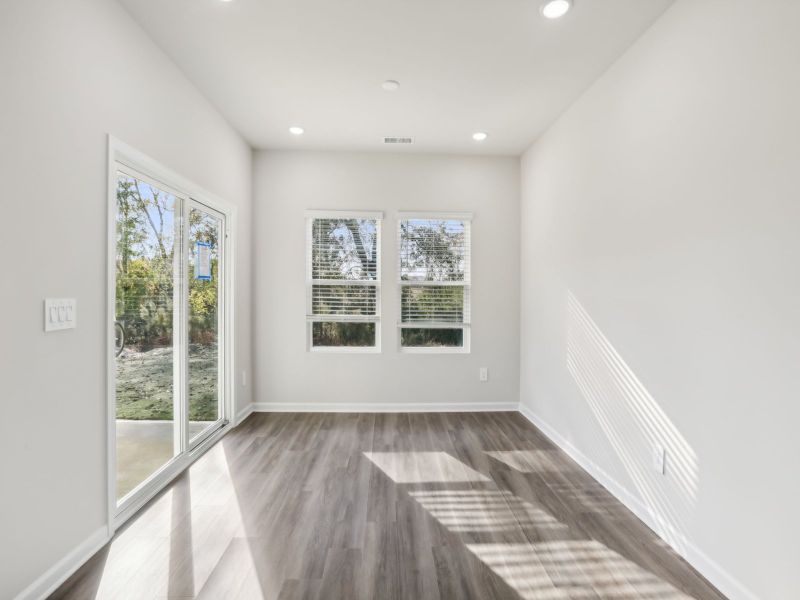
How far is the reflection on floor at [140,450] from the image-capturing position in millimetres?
2160

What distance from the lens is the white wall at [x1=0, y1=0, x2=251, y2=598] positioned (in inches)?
56.9

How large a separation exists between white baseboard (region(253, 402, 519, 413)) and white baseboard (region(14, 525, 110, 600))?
6.98ft

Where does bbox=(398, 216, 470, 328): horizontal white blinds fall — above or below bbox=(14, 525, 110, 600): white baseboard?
above

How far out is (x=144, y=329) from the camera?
7.71 ft

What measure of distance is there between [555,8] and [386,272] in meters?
2.60

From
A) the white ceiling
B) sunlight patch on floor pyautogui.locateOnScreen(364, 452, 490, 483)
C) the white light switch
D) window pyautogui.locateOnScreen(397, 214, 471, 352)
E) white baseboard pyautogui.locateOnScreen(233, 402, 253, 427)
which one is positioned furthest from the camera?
window pyautogui.locateOnScreen(397, 214, 471, 352)

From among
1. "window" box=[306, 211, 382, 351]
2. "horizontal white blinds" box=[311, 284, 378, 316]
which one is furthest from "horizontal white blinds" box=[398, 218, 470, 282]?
"horizontal white blinds" box=[311, 284, 378, 316]

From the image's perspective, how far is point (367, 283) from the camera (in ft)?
13.4

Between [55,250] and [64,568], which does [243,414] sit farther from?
[55,250]

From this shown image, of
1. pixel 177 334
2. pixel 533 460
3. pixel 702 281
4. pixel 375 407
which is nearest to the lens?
pixel 702 281

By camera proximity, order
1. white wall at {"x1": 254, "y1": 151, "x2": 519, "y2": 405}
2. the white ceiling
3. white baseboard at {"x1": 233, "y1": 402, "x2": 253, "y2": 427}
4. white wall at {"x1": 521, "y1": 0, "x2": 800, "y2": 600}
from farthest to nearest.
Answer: white wall at {"x1": 254, "y1": 151, "x2": 519, "y2": 405} → white baseboard at {"x1": 233, "y1": 402, "x2": 253, "y2": 427} → the white ceiling → white wall at {"x1": 521, "y1": 0, "x2": 800, "y2": 600}

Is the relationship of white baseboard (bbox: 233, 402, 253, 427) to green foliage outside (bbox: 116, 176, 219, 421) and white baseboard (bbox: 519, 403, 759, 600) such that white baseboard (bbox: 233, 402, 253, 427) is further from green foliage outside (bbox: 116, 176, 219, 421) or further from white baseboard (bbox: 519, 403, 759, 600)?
white baseboard (bbox: 519, 403, 759, 600)

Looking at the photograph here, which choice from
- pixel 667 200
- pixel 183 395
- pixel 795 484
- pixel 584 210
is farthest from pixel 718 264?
pixel 183 395

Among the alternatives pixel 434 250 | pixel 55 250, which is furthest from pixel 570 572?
pixel 434 250
